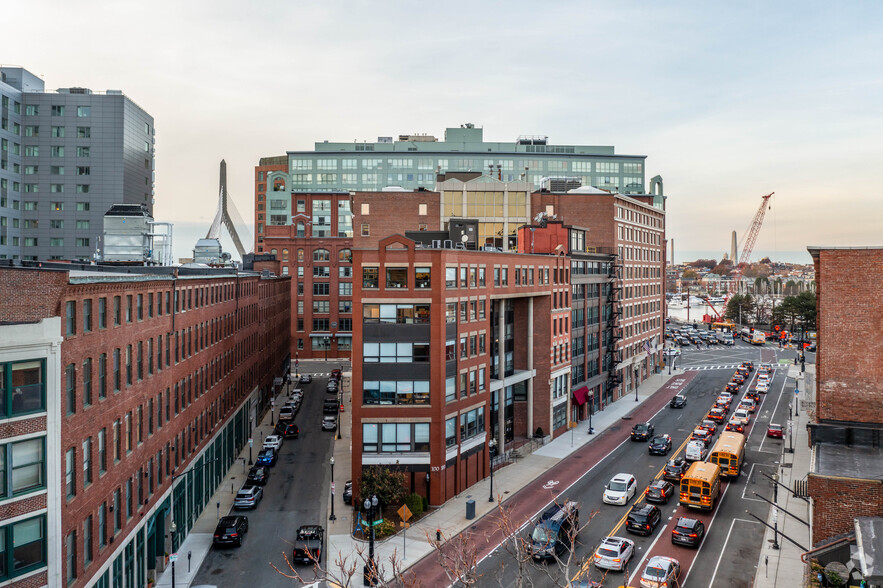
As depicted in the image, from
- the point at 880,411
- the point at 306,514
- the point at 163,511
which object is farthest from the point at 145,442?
the point at 880,411

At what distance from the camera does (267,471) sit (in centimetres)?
5725

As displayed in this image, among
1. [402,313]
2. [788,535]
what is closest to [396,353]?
[402,313]

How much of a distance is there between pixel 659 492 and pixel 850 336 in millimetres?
17278

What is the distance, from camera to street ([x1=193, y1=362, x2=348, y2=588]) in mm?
37531

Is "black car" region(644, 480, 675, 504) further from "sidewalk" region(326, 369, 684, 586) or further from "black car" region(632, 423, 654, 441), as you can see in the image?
"black car" region(632, 423, 654, 441)

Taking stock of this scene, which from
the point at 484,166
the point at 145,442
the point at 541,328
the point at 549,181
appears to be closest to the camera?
the point at 145,442

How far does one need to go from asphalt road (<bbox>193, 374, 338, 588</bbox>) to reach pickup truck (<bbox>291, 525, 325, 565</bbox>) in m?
0.62

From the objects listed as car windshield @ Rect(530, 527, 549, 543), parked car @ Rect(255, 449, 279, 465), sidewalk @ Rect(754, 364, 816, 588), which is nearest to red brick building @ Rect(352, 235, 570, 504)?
car windshield @ Rect(530, 527, 549, 543)

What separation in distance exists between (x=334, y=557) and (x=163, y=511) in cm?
1085

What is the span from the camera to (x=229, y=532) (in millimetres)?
41562

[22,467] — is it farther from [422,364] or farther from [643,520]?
[643,520]

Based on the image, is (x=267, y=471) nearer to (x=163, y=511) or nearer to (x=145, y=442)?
(x=163, y=511)

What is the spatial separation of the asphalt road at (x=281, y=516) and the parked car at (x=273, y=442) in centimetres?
102

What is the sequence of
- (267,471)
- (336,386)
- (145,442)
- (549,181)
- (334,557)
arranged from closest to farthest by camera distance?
(145,442) < (334,557) < (267,471) < (336,386) < (549,181)
